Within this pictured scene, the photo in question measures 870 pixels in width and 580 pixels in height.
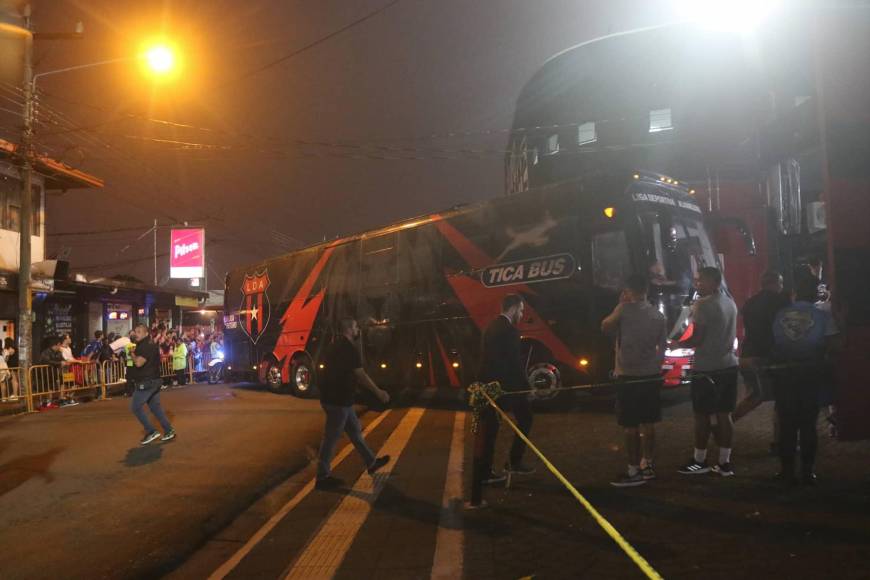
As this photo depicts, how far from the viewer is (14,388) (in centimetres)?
1485

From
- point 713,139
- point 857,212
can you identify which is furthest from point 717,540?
point 713,139

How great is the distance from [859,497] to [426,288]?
27.5ft

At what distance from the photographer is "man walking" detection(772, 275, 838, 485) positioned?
5105 millimetres

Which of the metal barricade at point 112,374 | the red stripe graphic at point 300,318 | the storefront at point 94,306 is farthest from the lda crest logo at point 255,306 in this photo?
the storefront at point 94,306

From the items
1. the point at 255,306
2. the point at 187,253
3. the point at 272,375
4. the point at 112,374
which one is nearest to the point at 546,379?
the point at 272,375

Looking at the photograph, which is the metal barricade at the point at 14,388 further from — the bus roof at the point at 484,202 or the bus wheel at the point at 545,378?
the bus wheel at the point at 545,378

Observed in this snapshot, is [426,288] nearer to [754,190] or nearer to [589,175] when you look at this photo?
[589,175]

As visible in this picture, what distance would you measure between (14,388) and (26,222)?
3956 mm

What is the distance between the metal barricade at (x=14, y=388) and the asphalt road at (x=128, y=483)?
9.47 ft

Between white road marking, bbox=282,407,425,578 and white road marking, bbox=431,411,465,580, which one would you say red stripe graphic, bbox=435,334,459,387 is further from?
white road marking, bbox=282,407,425,578

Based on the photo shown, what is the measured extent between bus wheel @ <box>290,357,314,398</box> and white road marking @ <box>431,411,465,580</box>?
872 centimetres

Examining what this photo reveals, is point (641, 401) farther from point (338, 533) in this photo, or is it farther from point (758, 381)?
point (338, 533)

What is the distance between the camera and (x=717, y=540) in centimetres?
401

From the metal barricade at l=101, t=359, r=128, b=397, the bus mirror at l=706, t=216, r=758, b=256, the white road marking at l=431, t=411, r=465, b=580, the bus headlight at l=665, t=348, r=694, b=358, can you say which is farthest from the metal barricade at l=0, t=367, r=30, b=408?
the bus mirror at l=706, t=216, r=758, b=256
